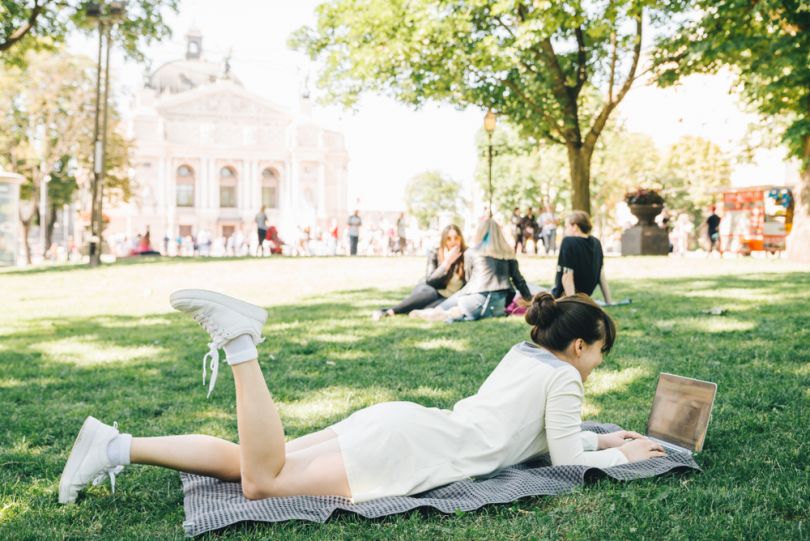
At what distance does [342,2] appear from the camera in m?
21.8

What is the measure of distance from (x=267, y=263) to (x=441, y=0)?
7.81m

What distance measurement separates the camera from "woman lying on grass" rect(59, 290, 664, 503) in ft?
9.68

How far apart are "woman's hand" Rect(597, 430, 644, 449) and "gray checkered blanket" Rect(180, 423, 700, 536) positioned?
24 centimetres

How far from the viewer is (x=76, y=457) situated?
123 inches

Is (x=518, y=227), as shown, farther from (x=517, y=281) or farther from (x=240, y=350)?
(x=240, y=350)

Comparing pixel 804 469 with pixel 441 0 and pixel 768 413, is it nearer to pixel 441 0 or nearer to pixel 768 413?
pixel 768 413

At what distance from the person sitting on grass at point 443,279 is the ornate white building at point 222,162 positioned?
70.7 meters

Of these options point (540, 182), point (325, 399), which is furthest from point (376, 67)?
point (540, 182)

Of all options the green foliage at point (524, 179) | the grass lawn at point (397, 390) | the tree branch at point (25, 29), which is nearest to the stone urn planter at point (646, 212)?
the grass lawn at point (397, 390)

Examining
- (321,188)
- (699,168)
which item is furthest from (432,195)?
(699,168)

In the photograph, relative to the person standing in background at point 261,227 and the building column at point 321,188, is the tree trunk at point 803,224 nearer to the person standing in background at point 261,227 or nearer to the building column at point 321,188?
the person standing in background at point 261,227

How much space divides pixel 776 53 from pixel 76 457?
14544mm

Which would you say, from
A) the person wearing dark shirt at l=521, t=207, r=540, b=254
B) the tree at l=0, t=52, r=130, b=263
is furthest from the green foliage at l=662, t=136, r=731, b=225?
the tree at l=0, t=52, r=130, b=263

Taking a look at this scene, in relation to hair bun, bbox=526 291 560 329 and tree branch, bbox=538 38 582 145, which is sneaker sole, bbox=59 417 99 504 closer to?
hair bun, bbox=526 291 560 329
